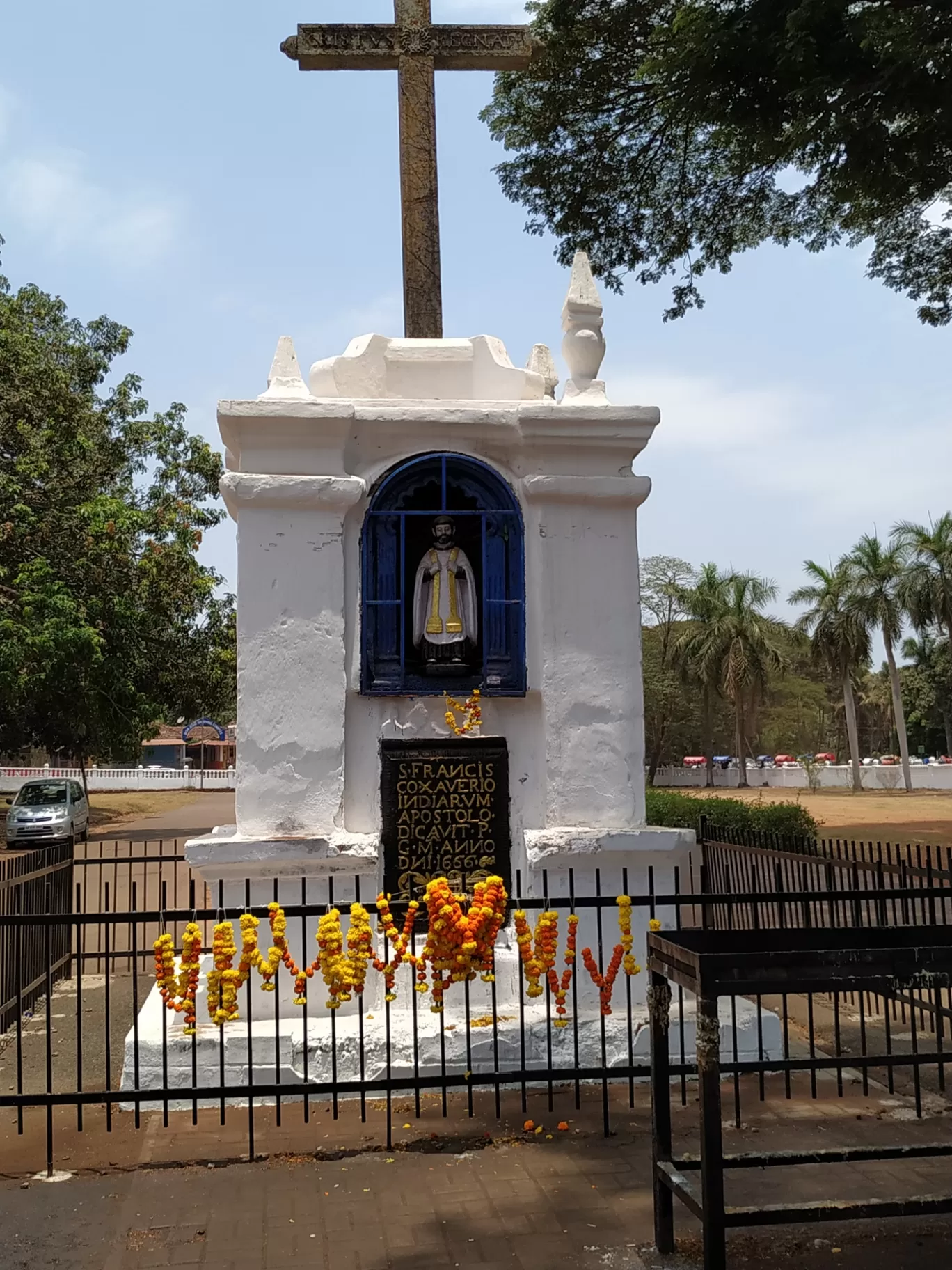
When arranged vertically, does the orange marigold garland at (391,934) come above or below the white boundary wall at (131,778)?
above

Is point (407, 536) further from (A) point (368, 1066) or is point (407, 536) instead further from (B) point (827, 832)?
(B) point (827, 832)

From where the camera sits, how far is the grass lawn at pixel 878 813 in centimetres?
2577

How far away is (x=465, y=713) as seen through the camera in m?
7.30

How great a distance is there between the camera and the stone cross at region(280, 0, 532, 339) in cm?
820

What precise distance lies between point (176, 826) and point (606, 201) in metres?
21.9

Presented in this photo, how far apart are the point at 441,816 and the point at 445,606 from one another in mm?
1411

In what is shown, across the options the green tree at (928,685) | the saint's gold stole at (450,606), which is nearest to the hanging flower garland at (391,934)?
the saint's gold stole at (450,606)

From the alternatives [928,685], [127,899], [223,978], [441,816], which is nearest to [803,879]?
[441,816]

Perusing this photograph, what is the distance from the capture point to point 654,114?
539 inches

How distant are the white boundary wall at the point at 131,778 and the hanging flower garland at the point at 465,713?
4973cm

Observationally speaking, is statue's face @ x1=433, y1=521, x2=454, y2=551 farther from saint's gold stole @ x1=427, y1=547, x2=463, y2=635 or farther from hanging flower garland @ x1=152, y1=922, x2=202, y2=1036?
hanging flower garland @ x1=152, y1=922, x2=202, y2=1036

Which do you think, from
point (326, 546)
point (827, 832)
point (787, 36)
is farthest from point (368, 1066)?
point (827, 832)

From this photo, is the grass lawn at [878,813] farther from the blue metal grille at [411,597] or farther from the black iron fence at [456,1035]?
the blue metal grille at [411,597]

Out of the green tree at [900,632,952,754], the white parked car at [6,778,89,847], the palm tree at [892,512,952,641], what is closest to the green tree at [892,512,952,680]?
the palm tree at [892,512,952,641]
